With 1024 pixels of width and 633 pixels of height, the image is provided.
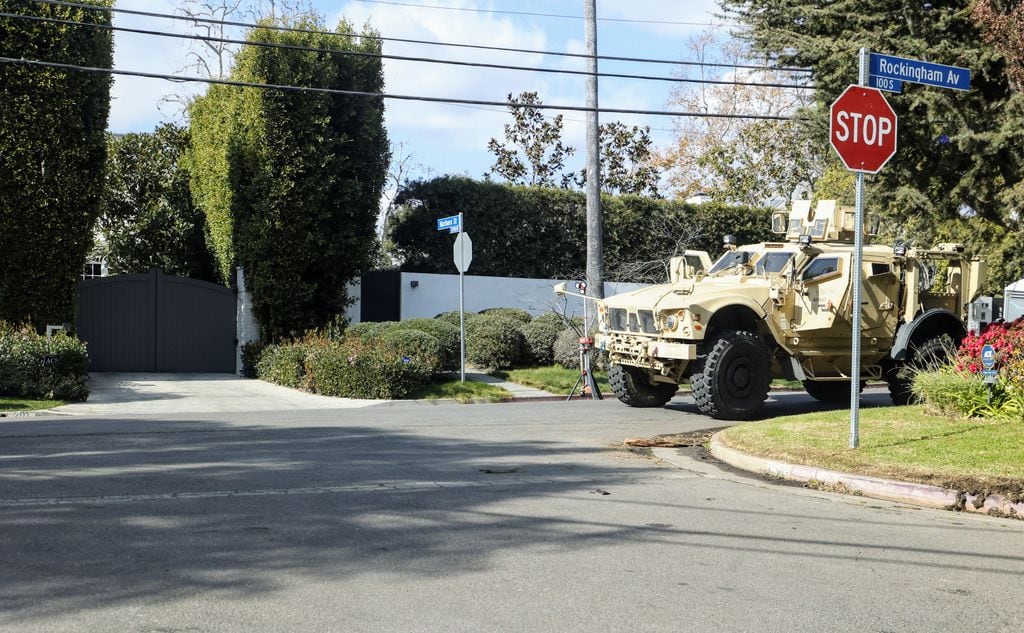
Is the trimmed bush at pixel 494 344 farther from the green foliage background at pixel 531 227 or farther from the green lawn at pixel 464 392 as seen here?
the green foliage background at pixel 531 227

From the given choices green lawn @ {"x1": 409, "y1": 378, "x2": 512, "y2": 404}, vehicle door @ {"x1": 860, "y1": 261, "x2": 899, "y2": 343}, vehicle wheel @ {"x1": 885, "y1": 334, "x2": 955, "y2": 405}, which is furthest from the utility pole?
vehicle wheel @ {"x1": 885, "y1": 334, "x2": 955, "y2": 405}

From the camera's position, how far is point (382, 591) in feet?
17.1

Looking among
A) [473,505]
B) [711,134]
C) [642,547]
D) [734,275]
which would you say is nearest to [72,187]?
[734,275]

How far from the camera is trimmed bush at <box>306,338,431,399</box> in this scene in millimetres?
16828

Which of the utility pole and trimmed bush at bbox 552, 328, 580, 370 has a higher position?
the utility pole

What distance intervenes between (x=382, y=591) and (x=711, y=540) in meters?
2.48

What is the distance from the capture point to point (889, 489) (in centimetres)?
842

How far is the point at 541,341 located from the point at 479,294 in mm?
3803

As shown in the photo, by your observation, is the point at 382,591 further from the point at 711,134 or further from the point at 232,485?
the point at 711,134

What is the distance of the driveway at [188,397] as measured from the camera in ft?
48.8

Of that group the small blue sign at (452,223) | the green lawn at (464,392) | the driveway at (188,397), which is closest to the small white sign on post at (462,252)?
the small blue sign at (452,223)

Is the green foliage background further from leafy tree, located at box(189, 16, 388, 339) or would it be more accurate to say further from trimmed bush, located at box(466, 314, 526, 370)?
trimmed bush, located at box(466, 314, 526, 370)

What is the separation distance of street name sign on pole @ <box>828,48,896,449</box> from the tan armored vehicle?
3878 millimetres

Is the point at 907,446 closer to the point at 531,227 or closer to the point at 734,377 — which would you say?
the point at 734,377
